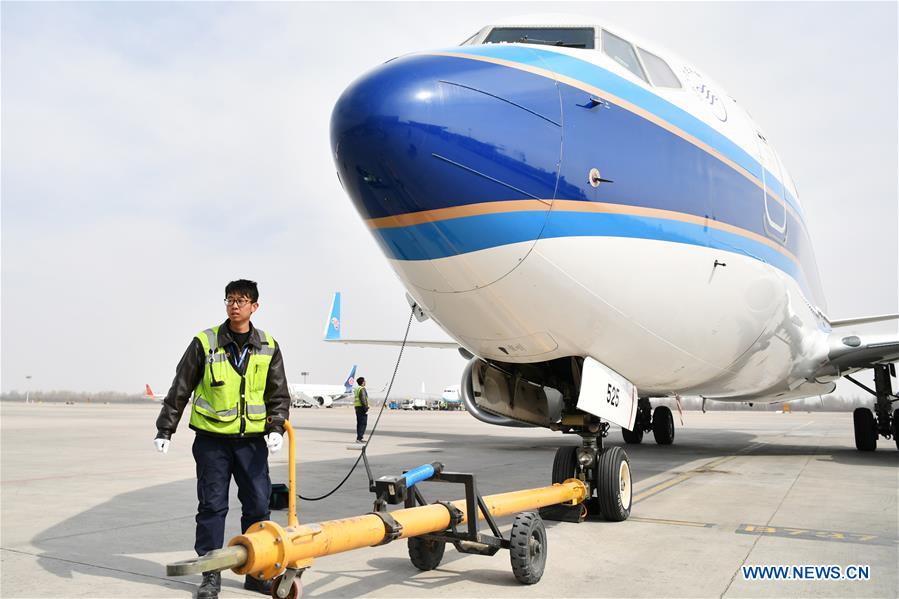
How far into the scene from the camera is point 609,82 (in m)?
5.34

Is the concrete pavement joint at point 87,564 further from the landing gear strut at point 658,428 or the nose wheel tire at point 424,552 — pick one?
the landing gear strut at point 658,428

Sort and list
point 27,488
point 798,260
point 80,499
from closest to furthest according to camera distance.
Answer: point 80,499, point 27,488, point 798,260

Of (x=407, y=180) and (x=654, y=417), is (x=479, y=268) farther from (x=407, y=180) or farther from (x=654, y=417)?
(x=654, y=417)

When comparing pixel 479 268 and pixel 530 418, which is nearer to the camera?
pixel 479 268

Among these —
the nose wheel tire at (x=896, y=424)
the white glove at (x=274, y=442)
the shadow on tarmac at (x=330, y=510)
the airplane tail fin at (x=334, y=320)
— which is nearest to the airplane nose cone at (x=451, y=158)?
the white glove at (x=274, y=442)

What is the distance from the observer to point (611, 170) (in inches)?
199

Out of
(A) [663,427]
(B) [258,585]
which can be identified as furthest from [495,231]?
(A) [663,427]

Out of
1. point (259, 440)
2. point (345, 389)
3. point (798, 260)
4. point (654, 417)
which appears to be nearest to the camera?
point (259, 440)

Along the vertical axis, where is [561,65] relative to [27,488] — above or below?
above

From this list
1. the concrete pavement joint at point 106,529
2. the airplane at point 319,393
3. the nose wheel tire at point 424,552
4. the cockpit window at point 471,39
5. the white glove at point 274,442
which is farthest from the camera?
the airplane at point 319,393

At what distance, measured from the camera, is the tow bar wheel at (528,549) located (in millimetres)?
4266

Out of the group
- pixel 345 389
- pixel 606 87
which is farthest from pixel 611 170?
pixel 345 389

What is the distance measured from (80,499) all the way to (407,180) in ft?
18.7

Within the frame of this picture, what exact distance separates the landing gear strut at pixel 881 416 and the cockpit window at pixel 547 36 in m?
10.9
